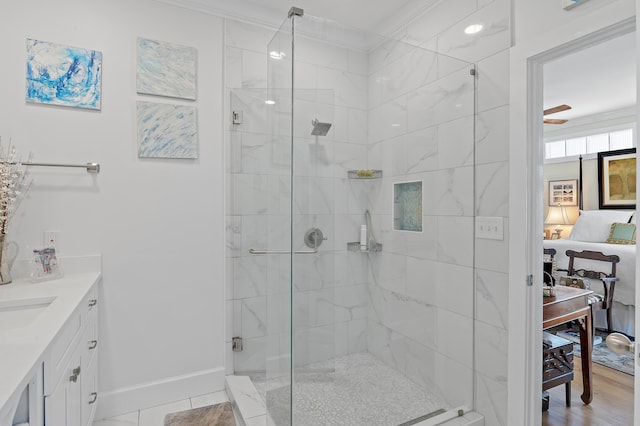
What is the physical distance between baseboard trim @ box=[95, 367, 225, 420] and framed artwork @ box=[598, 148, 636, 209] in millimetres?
5419

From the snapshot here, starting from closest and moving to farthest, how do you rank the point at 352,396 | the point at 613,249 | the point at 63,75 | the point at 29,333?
the point at 29,333, the point at 352,396, the point at 63,75, the point at 613,249

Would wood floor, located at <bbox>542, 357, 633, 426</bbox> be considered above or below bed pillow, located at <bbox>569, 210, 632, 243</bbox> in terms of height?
below

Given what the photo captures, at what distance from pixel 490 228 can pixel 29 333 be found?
196 centimetres

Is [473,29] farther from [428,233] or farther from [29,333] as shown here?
[29,333]

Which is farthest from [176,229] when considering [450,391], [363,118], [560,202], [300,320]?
[560,202]

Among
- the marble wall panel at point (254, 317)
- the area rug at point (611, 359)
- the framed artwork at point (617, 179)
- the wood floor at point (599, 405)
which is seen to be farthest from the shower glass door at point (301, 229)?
the framed artwork at point (617, 179)

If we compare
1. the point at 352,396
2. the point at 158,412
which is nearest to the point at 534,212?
the point at 352,396

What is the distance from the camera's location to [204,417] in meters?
2.03

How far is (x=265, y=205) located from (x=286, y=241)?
41 cm

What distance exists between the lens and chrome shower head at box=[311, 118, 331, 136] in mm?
1687

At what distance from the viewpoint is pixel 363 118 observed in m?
1.80

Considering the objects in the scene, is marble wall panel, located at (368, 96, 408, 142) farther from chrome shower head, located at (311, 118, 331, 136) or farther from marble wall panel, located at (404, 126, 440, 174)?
chrome shower head, located at (311, 118, 331, 136)

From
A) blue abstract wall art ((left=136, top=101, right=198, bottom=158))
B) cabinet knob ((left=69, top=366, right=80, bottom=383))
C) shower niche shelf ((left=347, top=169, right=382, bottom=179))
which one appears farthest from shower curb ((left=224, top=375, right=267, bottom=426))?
blue abstract wall art ((left=136, top=101, right=198, bottom=158))

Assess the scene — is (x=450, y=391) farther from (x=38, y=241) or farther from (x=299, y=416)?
(x=38, y=241)
